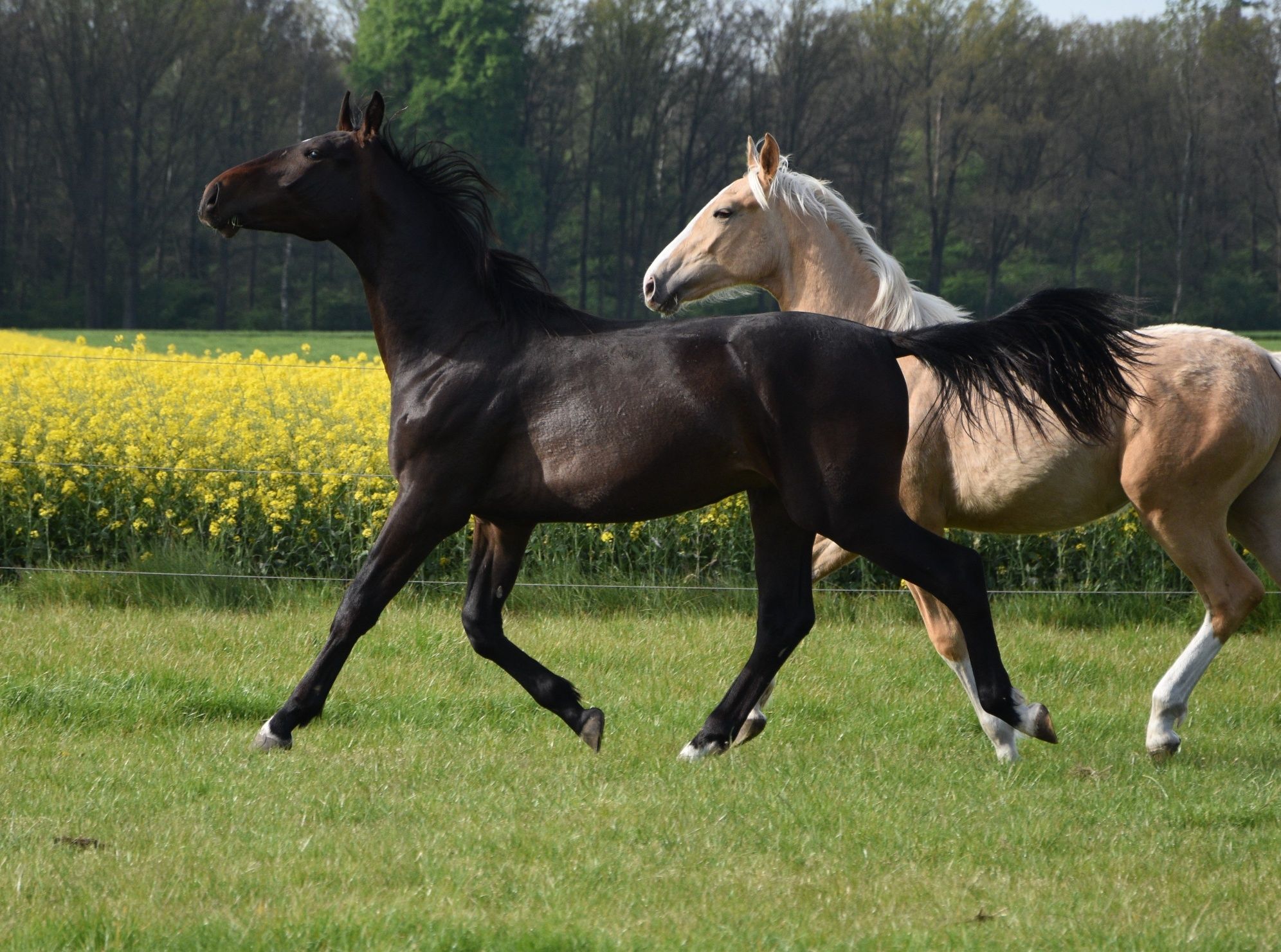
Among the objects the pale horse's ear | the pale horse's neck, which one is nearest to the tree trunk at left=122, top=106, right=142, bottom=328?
the pale horse's ear

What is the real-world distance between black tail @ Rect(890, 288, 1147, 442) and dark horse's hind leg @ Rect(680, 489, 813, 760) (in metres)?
0.72

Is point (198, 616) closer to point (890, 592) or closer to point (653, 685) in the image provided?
point (653, 685)

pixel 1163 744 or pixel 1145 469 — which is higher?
pixel 1145 469

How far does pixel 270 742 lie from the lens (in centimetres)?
481

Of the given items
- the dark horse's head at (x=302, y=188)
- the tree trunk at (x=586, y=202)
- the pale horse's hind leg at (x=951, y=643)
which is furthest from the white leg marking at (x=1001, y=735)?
the tree trunk at (x=586, y=202)

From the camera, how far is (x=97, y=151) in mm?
42344

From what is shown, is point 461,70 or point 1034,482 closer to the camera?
point 1034,482

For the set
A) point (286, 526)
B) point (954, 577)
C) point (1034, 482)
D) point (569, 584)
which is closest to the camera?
point (954, 577)

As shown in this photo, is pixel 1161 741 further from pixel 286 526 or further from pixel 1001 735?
pixel 286 526

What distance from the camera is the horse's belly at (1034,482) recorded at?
17.7 ft

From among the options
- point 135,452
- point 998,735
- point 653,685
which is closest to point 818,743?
point 998,735

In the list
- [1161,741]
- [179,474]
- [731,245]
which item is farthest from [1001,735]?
[179,474]

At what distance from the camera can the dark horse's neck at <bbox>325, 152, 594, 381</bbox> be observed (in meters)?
4.93

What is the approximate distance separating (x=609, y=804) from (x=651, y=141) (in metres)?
41.3
